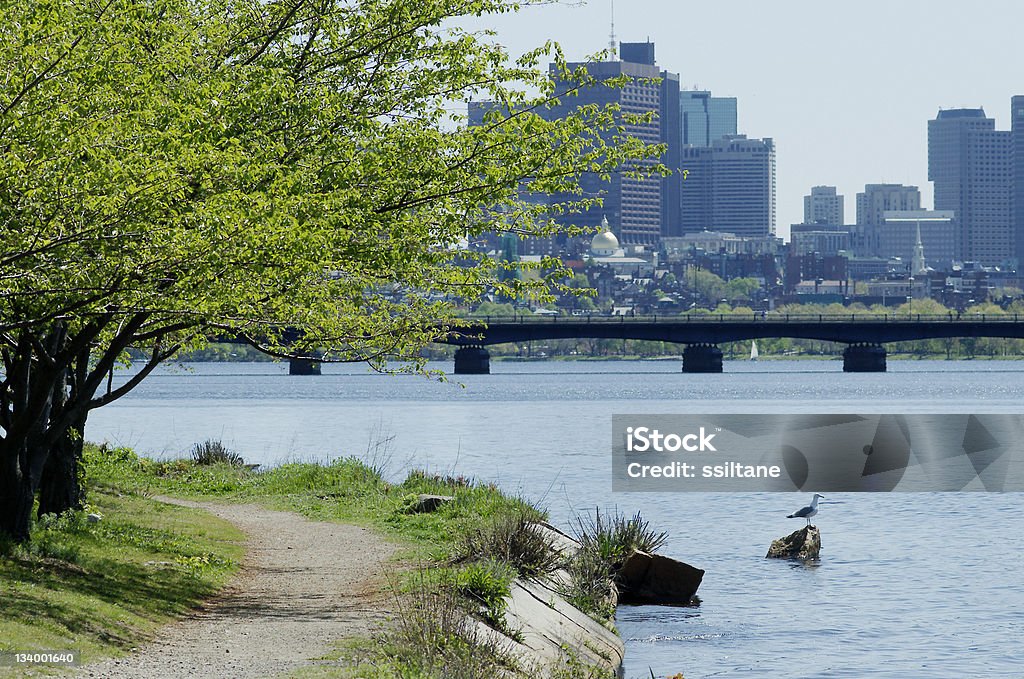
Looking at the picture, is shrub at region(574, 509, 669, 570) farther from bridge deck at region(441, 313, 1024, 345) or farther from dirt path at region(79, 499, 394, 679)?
bridge deck at region(441, 313, 1024, 345)

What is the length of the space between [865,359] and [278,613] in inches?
5846

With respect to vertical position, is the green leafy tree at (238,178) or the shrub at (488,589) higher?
the green leafy tree at (238,178)

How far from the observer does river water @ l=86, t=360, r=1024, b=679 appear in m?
23.9

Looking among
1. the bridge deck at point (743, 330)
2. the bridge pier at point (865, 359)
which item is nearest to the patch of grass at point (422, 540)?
the bridge deck at point (743, 330)

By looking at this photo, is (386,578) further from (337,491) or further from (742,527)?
(742,527)

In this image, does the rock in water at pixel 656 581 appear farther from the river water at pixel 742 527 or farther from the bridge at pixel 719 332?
the bridge at pixel 719 332

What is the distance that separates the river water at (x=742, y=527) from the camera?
23.9 m

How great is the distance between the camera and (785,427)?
86.6 meters

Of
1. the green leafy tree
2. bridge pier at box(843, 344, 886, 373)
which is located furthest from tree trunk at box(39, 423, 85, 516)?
bridge pier at box(843, 344, 886, 373)

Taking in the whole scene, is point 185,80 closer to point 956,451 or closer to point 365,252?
point 365,252

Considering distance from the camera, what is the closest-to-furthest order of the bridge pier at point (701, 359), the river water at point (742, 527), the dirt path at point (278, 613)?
the dirt path at point (278, 613), the river water at point (742, 527), the bridge pier at point (701, 359)

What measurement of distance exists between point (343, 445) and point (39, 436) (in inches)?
1847

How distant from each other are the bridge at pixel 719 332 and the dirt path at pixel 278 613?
112 m

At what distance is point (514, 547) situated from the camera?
22.5m
